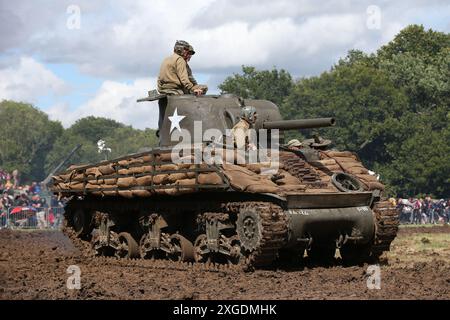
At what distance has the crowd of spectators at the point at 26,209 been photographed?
37.2 metres

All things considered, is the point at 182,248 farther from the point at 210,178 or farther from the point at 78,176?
the point at 78,176

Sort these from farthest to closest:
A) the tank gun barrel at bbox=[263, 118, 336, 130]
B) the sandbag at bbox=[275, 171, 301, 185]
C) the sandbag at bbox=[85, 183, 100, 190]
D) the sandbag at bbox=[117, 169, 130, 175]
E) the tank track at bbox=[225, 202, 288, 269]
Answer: the sandbag at bbox=[85, 183, 100, 190], the sandbag at bbox=[117, 169, 130, 175], the tank gun barrel at bbox=[263, 118, 336, 130], the sandbag at bbox=[275, 171, 301, 185], the tank track at bbox=[225, 202, 288, 269]

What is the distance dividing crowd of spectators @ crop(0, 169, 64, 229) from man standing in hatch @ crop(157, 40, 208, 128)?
18646mm

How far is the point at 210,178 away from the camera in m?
16.4

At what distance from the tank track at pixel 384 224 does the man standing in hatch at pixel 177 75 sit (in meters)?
4.46

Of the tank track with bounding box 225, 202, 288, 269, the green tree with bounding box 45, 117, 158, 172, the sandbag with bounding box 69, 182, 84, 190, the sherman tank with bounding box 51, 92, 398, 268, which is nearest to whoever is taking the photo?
the tank track with bounding box 225, 202, 288, 269

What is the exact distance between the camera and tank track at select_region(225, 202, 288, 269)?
50.9ft

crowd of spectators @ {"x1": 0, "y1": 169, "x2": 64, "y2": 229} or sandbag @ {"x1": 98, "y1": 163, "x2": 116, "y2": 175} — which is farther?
crowd of spectators @ {"x1": 0, "y1": 169, "x2": 64, "y2": 229}

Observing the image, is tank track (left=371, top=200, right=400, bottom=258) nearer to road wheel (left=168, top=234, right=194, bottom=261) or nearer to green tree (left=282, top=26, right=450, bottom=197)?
road wheel (left=168, top=234, right=194, bottom=261)

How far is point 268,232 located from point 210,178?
157 cm

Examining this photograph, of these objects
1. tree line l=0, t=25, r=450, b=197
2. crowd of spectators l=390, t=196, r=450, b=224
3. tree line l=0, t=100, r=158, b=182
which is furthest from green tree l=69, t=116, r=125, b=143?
crowd of spectators l=390, t=196, r=450, b=224
